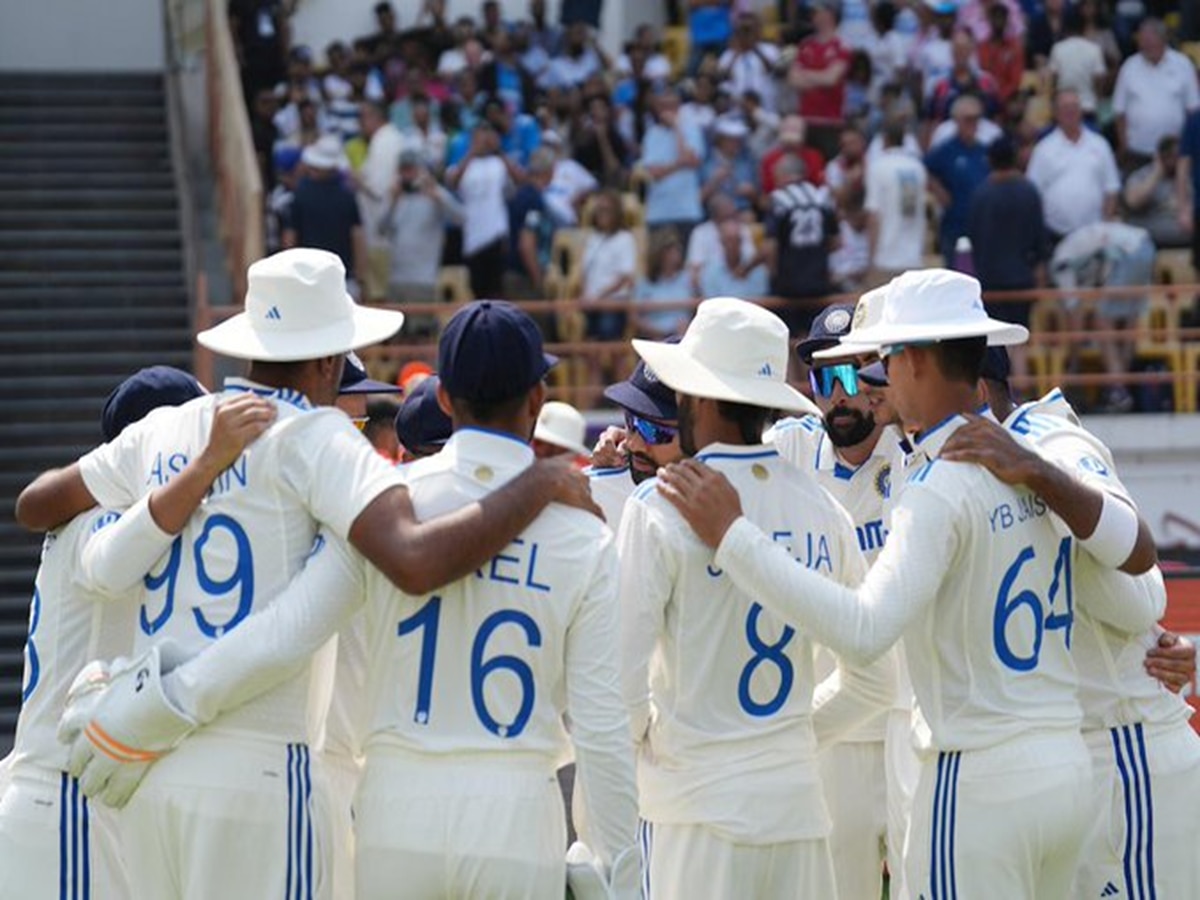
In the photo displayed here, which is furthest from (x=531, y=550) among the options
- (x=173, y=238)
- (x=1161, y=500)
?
(x=173, y=238)

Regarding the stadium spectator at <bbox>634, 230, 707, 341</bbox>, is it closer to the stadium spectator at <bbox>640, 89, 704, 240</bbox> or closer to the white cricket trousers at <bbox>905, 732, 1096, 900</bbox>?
the stadium spectator at <bbox>640, 89, 704, 240</bbox>

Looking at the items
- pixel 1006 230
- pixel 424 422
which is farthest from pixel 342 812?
pixel 1006 230

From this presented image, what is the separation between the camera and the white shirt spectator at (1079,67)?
20.2 metres

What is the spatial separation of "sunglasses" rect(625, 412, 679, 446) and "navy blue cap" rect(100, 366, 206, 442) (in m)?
1.38

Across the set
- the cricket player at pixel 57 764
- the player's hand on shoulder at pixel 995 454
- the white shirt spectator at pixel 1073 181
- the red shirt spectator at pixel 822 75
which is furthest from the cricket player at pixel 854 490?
the red shirt spectator at pixel 822 75

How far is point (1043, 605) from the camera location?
Answer: 247 inches

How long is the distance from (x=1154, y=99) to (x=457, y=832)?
15.1 metres

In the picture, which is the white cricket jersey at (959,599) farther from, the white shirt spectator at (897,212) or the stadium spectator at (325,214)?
the stadium spectator at (325,214)

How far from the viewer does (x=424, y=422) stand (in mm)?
7750

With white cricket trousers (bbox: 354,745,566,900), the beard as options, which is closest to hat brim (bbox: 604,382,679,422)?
the beard

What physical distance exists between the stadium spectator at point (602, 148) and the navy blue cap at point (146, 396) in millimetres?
12937

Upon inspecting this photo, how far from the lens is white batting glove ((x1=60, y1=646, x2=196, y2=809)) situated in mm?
5730

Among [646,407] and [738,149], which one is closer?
[646,407]

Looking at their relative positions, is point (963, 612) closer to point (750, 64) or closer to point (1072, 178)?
point (1072, 178)
